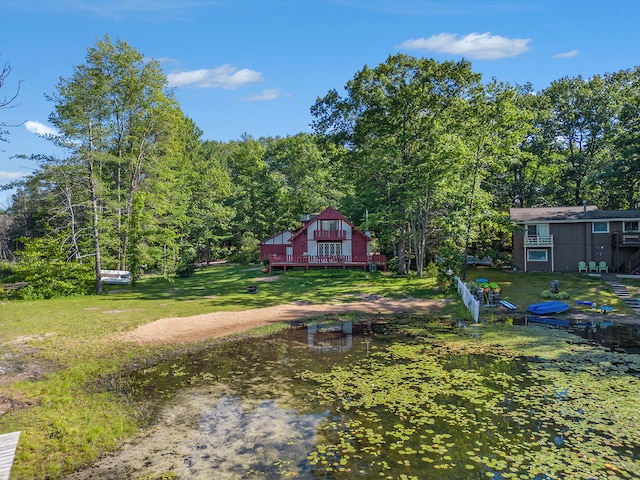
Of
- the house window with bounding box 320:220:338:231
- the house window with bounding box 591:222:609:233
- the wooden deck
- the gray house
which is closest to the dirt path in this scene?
the wooden deck

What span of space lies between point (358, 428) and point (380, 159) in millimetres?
27839

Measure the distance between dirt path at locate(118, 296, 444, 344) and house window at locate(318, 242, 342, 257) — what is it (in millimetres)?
15583

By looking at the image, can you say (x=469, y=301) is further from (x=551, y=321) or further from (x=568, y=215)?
(x=568, y=215)

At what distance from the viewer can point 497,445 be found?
8.52 meters

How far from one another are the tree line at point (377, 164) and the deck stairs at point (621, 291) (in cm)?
770

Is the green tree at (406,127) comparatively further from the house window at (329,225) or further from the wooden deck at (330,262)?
the house window at (329,225)

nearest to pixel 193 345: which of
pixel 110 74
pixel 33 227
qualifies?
pixel 110 74

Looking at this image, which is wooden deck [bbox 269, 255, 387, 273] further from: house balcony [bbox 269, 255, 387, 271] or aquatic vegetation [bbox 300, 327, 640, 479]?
aquatic vegetation [bbox 300, 327, 640, 479]

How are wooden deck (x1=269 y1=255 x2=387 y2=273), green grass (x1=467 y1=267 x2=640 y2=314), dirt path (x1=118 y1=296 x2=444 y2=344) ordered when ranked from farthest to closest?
wooden deck (x1=269 y1=255 x2=387 y2=273) → green grass (x1=467 y1=267 x2=640 y2=314) → dirt path (x1=118 y1=296 x2=444 y2=344)

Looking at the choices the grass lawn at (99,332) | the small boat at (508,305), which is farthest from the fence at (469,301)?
the small boat at (508,305)

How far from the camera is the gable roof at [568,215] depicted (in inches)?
1314

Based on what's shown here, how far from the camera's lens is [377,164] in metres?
34.7

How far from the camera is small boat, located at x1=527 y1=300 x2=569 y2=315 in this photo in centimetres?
2300

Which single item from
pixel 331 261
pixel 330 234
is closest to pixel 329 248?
pixel 330 234
